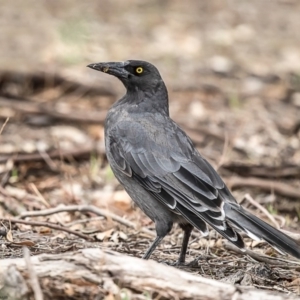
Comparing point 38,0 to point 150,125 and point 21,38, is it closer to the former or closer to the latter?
point 21,38

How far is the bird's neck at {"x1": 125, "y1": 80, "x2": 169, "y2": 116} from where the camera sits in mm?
6301

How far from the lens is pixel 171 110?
1073 centimetres

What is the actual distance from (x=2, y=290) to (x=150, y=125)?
7.72ft

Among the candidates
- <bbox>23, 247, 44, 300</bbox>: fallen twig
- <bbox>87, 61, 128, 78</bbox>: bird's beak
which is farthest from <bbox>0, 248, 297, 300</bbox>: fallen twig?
<bbox>87, 61, 128, 78</bbox>: bird's beak

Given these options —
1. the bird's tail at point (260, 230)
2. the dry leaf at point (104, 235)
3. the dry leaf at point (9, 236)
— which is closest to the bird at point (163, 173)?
the bird's tail at point (260, 230)

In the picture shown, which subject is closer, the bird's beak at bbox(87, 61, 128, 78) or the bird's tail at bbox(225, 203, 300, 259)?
the bird's tail at bbox(225, 203, 300, 259)

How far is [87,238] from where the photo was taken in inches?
237

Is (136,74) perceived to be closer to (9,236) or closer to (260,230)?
(9,236)

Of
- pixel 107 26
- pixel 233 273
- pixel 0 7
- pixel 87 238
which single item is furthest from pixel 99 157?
pixel 0 7

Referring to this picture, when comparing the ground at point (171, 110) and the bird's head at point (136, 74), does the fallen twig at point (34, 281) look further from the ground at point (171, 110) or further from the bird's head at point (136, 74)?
the bird's head at point (136, 74)

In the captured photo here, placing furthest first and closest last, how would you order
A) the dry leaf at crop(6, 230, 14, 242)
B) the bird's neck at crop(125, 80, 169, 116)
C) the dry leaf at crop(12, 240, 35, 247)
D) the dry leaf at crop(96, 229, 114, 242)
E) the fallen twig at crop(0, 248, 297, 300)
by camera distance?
the bird's neck at crop(125, 80, 169, 116)
the dry leaf at crop(96, 229, 114, 242)
the dry leaf at crop(6, 230, 14, 242)
the dry leaf at crop(12, 240, 35, 247)
the fallen twig at crop(0, 248, 297, 300)

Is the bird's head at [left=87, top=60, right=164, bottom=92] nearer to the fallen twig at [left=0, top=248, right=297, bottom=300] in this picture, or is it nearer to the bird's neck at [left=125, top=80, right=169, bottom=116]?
the bird's neck at [left=125, top=80, right=169, bottom=116]

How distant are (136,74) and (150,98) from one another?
0.77ft

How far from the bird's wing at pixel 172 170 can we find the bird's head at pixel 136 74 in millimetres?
473
